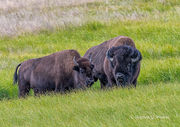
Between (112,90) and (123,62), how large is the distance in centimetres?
63

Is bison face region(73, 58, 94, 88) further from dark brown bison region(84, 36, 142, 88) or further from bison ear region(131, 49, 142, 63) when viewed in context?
bison ear region(131, 49, 142, 63)

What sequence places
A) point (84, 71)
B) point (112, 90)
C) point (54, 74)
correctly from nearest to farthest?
point (112, 90)
point (84, 71)
point (54, 74)

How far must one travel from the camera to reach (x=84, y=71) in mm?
9695

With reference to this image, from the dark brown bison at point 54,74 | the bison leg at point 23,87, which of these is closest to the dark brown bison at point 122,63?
the dark brown bison at point 54,74

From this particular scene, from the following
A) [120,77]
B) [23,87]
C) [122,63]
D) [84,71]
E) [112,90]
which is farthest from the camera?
[23,87]

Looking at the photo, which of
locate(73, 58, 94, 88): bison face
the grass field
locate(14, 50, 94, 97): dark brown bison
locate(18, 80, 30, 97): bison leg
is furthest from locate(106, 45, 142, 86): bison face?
locate(18, 80, 30, 97): bison leg

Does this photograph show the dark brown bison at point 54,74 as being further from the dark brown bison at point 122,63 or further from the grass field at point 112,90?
the dark brown bison at point 122,63

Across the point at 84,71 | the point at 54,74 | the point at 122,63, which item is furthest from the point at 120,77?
the point at 54,74

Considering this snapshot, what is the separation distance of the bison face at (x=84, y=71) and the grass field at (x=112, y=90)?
24 cm

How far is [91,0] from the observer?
27328mm

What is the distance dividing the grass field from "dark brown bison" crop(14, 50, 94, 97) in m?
0.46

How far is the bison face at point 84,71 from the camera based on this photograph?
9.62m

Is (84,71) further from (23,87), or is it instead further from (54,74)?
(23,87)

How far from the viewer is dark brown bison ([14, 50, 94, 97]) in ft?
33.3
